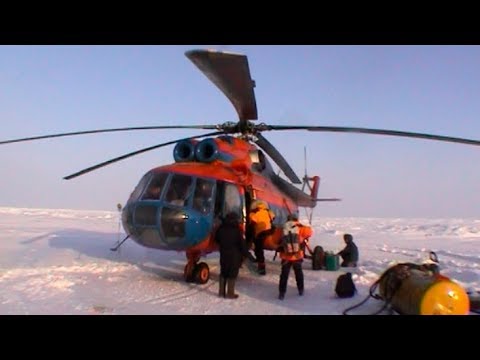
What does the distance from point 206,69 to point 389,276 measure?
4561 mm

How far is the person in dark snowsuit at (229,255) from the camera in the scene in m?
7.27

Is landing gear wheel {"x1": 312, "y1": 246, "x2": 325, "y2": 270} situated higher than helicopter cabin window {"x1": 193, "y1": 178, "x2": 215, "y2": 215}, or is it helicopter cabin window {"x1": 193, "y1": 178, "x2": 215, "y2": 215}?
helicopter cabin window {"x1": 193, "y1": 178, "x2": 215, "y2": 215}

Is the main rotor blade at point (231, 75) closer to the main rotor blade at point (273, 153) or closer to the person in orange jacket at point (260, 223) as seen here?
the main rotor blade at point (273, 153)

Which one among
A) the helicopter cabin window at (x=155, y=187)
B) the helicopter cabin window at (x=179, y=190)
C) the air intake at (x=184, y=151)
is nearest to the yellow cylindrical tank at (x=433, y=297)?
the helicopter cabin window at (x=179, y=190)

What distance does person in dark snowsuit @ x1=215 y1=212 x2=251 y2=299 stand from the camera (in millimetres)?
7266

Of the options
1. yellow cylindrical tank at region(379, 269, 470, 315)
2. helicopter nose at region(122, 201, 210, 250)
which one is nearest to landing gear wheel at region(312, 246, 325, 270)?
helicopter nose at region(122, 201, 210, 250)

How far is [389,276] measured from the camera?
6352mm

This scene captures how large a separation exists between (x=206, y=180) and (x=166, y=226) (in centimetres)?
130

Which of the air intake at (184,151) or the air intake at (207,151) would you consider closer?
the air intake at (207,151)

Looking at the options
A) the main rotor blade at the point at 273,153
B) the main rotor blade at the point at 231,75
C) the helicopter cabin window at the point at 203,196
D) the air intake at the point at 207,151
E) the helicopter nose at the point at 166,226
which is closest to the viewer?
the main rotor blade at the point at 231,75

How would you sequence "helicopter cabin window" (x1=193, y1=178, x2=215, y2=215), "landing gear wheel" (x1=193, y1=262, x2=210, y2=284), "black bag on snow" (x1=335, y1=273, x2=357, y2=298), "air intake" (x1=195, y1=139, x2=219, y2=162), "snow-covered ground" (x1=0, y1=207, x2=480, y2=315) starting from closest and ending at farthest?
"snow-covered ground" (x1=0, y1=207, x2=480, y2=315), "black bag on snow" (x1=335, y1=273, x2=357, y2=298), "helicopter cabin window" (x1=193, y1=178, x2=215, y2=215), "landing gear wheel" (x1=193, y1=262, x2=210, y2=284), "air intake" (x1=195, y1=139, x2=219, y2=162)

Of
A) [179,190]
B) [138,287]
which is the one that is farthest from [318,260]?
[138,287]

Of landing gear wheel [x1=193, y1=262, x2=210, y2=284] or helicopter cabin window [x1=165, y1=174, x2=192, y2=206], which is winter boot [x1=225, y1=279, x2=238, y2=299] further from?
helicopter cabin window [x1=165, y1=174, x2=192, y2=206]
